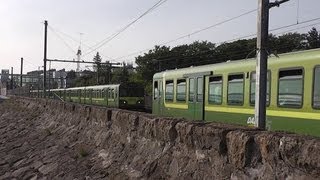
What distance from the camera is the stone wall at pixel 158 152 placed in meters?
6.57

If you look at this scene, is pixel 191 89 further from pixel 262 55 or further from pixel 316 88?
pixel 262 55

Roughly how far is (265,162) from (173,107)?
17.2 metres

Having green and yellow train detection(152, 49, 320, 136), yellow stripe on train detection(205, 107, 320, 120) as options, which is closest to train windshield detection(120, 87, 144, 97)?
green and yellow train detection(152, 49, 320, 136)

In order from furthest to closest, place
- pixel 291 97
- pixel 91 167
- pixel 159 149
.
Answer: pixel 291 97 → pixel 91 167 → pixel 159 149

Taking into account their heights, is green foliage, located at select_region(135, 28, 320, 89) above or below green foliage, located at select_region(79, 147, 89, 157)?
above

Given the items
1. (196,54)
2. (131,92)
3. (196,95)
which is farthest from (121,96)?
(196,54)

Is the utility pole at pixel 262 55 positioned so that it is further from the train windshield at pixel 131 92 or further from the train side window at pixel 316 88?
the train windshield at pixel 131 92

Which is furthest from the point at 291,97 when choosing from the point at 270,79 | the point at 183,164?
the point at 183,164

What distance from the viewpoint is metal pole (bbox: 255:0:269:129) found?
39.1ft

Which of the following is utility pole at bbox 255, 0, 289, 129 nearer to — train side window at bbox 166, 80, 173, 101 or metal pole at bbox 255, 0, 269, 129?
metal pole at bbox 255, 0, 269, 129

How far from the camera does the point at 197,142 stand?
8812mm

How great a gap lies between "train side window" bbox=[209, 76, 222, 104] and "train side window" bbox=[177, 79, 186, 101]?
9.65 ft

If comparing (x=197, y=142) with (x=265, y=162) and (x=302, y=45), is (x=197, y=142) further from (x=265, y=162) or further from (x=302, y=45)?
(x=302, y=45)

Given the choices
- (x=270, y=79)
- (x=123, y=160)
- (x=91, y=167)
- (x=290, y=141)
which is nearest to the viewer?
(x=290, y=141)
